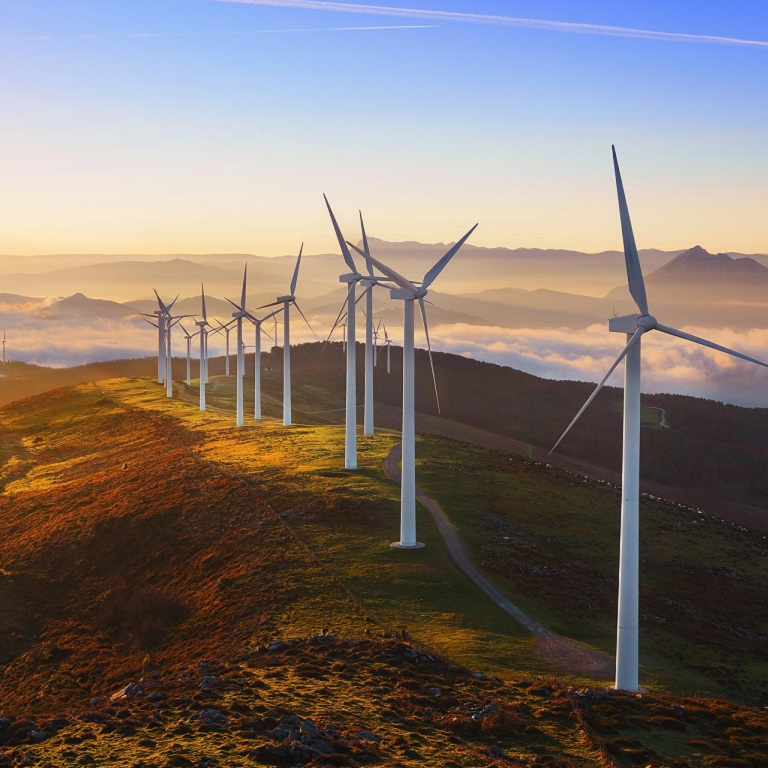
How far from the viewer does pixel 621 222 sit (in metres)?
47.5

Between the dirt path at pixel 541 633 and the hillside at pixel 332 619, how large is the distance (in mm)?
1163

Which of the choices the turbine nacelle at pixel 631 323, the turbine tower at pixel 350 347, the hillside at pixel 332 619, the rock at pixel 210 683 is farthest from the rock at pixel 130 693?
the turbine tower at pixel 350 347

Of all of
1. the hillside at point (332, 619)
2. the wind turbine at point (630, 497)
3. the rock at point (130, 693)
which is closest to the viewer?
the hillside at point (332, 619)

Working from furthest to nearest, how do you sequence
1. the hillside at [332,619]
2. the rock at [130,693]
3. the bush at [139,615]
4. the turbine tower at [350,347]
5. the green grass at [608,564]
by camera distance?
1. the turbine tower at [350,347]
2. the bush at [139,615]
3. the green grass at [608,564]
4. the rock at [130,693]
5. the hillside at [332,619]

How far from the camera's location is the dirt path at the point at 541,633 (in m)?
49.4

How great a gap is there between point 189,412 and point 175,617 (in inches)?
3655

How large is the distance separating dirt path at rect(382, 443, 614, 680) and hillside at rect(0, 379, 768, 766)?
1.16m

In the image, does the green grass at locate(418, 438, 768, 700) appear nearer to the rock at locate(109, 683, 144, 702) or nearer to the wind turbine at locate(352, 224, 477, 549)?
the wind turbine at locate(352, 224, 477, 549)

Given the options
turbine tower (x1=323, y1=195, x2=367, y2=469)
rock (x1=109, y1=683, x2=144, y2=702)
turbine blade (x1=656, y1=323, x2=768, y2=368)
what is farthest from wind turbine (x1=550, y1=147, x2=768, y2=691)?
turbine tower (x1=323, y1=195, x2=367, y2=469)

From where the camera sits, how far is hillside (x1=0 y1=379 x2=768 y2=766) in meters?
36.4

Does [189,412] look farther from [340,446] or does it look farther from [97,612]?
[97,612]

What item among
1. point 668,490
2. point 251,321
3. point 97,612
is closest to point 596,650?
point 97,612

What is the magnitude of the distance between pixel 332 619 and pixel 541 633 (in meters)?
12.7

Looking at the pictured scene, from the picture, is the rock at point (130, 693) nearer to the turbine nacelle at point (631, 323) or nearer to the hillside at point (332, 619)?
the hillside at point (332, 619)
